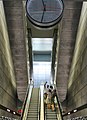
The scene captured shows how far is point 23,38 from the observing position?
11.9m

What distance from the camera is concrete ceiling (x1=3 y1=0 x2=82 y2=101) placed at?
416 inches

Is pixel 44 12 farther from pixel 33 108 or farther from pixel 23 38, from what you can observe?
pixel 33 108

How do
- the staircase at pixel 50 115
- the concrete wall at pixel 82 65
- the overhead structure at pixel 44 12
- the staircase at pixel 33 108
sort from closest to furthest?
the concrete wall at pixel 82 65 → the staircase at pixel 50 115 → the staircase at pixel 33 108 → the overhead structure at pixel 44 12

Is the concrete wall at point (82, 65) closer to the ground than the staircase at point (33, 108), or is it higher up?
higher up

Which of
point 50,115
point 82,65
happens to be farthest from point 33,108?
point 82,65

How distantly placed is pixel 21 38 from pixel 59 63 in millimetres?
3123

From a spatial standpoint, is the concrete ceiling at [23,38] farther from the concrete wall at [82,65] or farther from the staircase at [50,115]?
the staircase at [50,115]

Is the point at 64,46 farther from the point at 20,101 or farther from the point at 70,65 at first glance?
the point at 20,101

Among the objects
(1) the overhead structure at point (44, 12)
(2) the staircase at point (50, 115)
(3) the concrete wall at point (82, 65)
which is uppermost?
(1) the overhead structure at point (44, 12)

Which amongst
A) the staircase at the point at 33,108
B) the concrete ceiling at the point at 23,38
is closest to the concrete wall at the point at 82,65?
the concrete ceiling at the point at 23,38

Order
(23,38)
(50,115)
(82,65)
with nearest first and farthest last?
(50,115), (82,65), (23,38)

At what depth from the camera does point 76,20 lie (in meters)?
11.0

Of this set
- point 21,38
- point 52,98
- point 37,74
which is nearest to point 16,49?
point 21,38

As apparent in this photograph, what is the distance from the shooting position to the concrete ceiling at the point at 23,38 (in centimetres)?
1057
